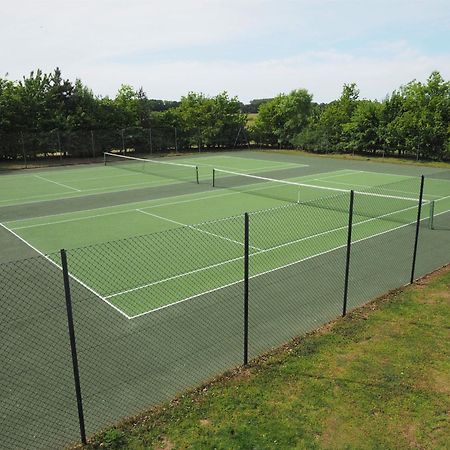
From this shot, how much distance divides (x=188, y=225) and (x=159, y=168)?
1755 cm

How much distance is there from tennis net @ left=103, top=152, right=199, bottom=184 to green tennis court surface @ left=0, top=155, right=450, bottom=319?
19.1 inches

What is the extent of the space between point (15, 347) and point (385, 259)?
9325mm

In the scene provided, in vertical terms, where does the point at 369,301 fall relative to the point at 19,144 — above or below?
below

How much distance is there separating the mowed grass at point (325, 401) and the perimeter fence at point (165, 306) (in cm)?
48

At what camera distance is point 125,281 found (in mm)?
10875

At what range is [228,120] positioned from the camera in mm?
46938

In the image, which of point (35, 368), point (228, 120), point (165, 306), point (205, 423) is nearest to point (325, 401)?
point (205, 423)

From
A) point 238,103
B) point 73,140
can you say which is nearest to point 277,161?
point 238,103

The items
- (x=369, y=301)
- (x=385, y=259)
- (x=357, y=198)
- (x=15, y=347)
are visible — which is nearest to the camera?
(x=15, y=347)

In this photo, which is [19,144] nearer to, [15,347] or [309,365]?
[15,347]

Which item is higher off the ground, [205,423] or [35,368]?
[205,423]

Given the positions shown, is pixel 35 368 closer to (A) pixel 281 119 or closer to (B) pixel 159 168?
(B) pixel 159 168

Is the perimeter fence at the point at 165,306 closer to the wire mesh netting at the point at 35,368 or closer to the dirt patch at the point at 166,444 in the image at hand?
the wire mesh netting at the point at 35,368

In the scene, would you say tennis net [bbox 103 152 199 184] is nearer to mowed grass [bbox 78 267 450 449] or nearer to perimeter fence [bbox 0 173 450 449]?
perimeter fence [bbox 0 173 450 449]
